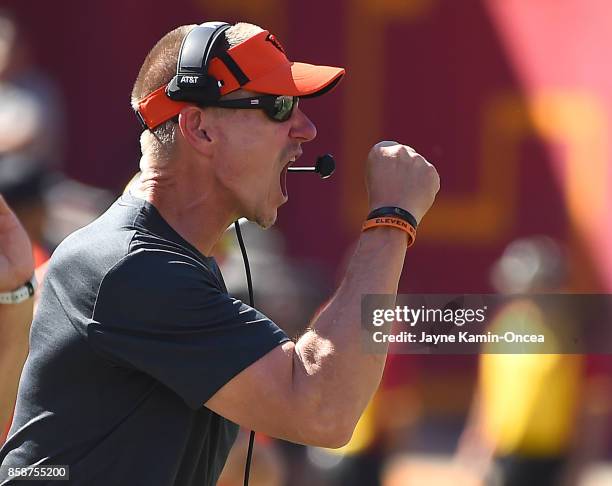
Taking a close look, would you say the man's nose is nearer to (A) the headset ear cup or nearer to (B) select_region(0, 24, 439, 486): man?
(B) select_region(0, 24, 439, 486): man

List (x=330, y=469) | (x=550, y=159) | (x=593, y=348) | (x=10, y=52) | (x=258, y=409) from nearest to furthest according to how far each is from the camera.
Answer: (x=258, y=409), (x=593, y=348), (x=330, y=469), (x=10, y=52), (x=550, y=159)

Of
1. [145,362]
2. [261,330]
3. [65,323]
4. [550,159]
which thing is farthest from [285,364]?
[550,159]

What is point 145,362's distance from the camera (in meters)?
2.40

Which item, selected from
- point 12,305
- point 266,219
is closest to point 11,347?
point 12,305

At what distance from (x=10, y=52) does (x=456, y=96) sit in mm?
3158

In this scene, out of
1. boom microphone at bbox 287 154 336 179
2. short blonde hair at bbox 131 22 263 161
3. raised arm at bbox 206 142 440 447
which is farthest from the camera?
boom microphone at bbox 287 154 336 179

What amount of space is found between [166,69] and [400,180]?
21.0 inches

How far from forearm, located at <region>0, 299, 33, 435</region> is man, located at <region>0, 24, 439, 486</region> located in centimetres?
36

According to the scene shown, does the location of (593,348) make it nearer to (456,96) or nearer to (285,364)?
(285,364)

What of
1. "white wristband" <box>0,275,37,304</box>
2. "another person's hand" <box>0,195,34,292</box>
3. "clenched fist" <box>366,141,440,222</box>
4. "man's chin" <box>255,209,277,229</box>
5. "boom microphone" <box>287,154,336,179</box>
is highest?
"boom microphone" <box>287,154,336,179</box>

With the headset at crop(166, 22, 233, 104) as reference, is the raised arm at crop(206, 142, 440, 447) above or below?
below

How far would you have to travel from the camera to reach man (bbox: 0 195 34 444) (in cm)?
296

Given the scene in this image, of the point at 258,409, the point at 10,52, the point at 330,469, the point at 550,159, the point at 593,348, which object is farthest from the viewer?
the point at 550,159

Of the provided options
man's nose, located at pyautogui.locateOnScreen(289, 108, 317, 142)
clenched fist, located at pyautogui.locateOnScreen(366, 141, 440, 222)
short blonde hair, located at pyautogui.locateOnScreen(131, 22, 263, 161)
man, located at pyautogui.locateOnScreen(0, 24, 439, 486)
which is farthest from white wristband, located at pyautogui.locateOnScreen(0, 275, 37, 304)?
clenched fist, located at pyautogui.locateOnScreen(366, 141, 440, 222)
